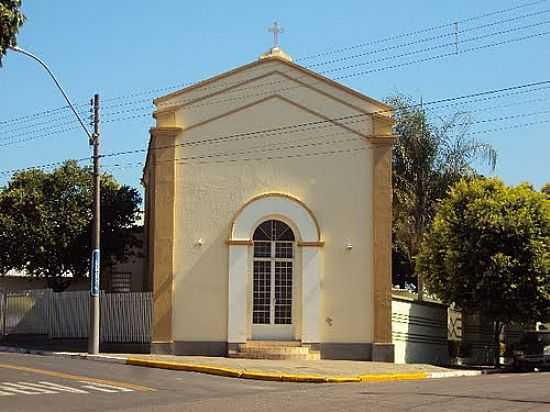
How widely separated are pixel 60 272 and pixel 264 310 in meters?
11.3

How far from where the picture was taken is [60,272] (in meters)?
35.9

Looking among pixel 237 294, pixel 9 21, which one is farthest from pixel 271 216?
pixel 9 21

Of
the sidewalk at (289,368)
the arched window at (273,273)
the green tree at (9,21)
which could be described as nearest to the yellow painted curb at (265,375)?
the sidewalk at (289,368)

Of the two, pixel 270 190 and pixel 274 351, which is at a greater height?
pixel 270 190

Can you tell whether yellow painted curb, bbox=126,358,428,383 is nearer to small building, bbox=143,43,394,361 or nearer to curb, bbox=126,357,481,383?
curb, bbox=126,357,481,383

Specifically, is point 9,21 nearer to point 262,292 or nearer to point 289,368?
point 289,368

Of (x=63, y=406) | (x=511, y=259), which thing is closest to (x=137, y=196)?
(x=511, y=259)

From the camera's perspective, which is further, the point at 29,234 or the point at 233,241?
the point at 29,234

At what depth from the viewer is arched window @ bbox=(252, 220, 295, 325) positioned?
28188 millimetres

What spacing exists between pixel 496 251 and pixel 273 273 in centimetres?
743

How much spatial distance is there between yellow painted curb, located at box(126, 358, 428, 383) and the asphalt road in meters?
0.67

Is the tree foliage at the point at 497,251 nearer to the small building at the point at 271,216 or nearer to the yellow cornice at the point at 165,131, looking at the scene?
the small building at the point at 271,216

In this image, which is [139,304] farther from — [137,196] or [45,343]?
[137,196]

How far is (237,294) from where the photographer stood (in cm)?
2786
